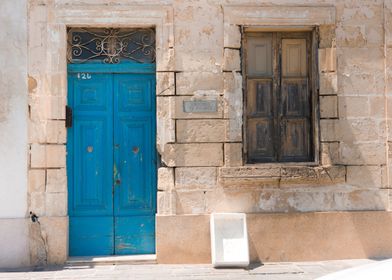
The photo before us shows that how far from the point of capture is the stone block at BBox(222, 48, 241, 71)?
741cm

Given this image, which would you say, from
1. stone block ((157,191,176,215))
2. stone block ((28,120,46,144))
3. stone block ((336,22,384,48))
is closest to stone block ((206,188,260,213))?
stone block ((157,191,176,215))

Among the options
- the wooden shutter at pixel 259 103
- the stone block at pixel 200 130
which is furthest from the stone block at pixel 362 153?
the stone block at pixel 200 130

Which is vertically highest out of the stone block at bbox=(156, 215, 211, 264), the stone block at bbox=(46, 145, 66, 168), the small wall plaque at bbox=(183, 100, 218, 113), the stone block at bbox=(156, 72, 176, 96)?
the stone block at bbox=(156, 72, 176, 96)

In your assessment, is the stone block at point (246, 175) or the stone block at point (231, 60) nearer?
the stone block at point (246, 175)

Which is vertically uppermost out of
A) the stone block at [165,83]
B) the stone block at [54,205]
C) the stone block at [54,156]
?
the stone block at [165,83]

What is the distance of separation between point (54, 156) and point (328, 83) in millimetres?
3719

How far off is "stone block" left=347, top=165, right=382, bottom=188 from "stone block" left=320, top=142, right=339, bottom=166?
9.4 inches

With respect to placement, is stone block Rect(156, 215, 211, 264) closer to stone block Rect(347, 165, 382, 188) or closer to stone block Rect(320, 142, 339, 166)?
stone block Rect(320, 142, 339, 166)

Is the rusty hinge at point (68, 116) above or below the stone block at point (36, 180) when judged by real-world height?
above

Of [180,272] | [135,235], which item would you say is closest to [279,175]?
[180,272]

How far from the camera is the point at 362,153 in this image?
755 centimetres

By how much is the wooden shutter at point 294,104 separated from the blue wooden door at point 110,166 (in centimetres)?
181

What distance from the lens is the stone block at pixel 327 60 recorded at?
24.6 feet

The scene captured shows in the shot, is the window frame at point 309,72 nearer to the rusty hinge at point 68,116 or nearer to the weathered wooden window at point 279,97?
the weathered wooden window at point 279,97
